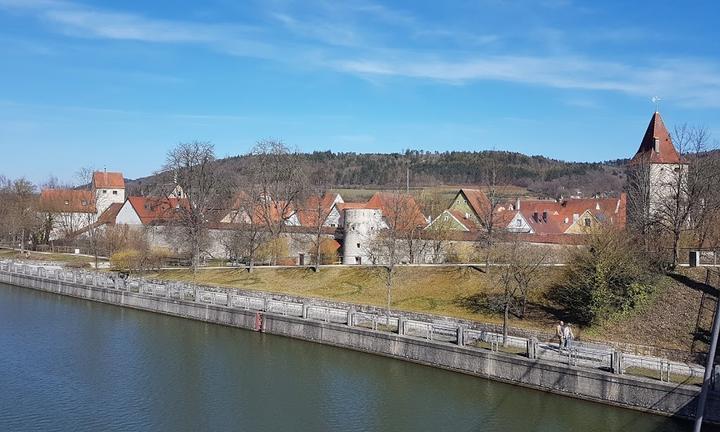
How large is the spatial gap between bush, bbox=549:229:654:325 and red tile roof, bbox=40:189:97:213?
213ft

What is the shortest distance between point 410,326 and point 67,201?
69.6m

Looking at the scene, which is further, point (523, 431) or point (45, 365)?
point (45, 365)

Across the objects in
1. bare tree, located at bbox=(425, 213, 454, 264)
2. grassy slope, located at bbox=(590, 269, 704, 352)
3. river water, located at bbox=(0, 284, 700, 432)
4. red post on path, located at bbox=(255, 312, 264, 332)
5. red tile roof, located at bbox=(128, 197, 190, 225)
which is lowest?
river water, located at bbox=(0, 284, 700, 432)

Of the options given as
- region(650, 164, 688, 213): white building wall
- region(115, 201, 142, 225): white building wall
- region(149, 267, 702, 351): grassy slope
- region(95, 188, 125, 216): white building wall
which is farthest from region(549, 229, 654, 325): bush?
region(95, 188, 125, 216): white building wall

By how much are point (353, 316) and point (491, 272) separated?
11.6m

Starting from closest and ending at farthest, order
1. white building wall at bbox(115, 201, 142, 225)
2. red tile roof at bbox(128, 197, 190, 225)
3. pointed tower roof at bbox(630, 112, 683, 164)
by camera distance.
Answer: pointed tower roof at bbox(630, 112, 683, 164), red tile roof at bbox(128, 197, 190, 225), white building wall at bbox(115, 201, 142, 225)

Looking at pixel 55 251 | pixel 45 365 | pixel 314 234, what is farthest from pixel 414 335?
pixel 55 251

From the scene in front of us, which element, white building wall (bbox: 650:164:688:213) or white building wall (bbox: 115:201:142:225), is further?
white building wall (bbox: 115:201:142:225)

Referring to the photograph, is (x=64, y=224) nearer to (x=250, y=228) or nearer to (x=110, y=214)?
(x=110, y=214)

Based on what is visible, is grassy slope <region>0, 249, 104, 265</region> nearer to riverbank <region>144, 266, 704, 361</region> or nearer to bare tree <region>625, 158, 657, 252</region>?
riverbank <region>144, 266, 704, 361</region>

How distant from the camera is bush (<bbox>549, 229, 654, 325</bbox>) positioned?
101 ft

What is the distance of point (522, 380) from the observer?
25703 millimetres

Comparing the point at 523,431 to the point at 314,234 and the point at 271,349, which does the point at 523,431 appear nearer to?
the point at 271,349

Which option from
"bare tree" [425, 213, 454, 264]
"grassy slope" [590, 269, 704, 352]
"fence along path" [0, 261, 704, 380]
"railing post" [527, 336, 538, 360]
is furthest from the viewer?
"bare tree" [425, 213, 454, 264]
